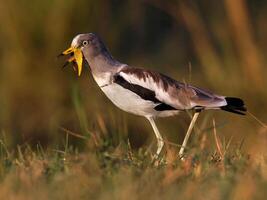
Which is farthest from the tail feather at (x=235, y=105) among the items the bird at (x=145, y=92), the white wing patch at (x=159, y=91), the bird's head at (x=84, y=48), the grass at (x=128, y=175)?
the bird's head at (x=84, y=48)

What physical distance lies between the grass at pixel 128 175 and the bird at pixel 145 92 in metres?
0.43

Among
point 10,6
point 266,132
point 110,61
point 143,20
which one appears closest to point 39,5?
point 10,6

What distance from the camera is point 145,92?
5656 millimetres

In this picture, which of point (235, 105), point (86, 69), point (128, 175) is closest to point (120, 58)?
point (86, 69)

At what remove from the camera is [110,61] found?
5785mm

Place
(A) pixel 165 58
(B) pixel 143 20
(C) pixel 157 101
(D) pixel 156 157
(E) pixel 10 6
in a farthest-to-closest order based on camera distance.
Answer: (B) pixel 143 20 < (A) pixel 165 58 < (E) pixel 10 6 < (C) pixel 157 101 < (D) pixel 156 157

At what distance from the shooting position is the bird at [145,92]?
559 centimetres

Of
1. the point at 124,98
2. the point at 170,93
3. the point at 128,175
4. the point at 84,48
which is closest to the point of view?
the point at 128,175

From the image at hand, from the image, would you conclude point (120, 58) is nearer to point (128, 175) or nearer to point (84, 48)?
point (84, 48)

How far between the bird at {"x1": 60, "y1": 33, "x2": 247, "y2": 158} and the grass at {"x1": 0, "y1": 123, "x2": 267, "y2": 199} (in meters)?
0.43

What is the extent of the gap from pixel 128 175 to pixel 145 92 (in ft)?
4.27

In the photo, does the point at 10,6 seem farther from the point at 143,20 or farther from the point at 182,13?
the point at 143,20

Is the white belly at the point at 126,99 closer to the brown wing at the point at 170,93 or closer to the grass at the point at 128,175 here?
the brown wing at the point at 170,93

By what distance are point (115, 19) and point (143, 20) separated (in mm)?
2194
